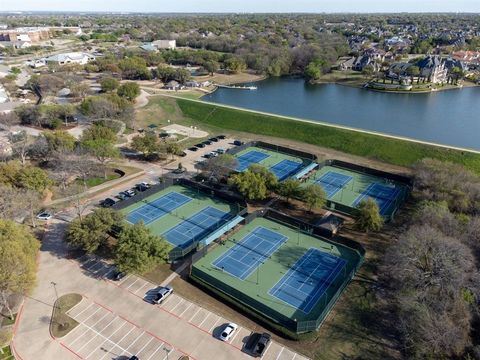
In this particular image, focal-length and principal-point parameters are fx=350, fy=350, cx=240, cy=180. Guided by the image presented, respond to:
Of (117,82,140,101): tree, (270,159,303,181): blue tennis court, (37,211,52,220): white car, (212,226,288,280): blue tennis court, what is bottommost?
(212,226,288,280): blue tennis court

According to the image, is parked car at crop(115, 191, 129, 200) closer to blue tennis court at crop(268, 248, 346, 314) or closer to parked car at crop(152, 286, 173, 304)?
parked car at crop(152, 286, 173, 304)

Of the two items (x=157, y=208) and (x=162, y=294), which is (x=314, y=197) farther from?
(x=162, y=294)

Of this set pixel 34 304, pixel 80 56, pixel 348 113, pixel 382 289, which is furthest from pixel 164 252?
pixel 80 56

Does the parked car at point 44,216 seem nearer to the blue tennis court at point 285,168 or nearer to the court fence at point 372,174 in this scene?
the blue tennis court at point 285,168

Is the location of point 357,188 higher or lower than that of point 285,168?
lower

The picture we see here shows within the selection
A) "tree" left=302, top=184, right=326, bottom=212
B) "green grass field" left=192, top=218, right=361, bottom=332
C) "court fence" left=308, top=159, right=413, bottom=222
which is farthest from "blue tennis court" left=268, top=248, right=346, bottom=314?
"court fence" left=308, top=159, right=413, bottom=222

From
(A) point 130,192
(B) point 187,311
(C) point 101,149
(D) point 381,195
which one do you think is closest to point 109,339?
(B) point 187,311
